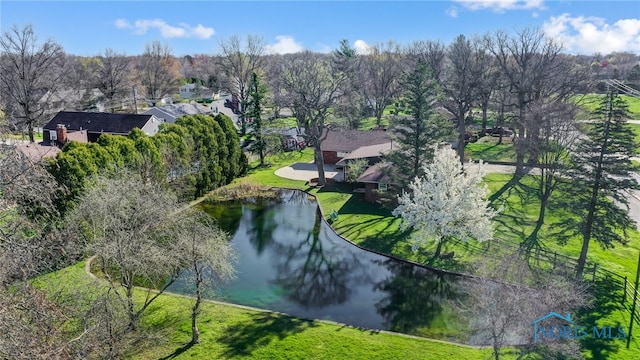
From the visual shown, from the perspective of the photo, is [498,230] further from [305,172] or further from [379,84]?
[379,84]

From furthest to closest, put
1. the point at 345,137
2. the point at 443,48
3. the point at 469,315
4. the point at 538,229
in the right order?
the point at 443,48
the point at 345,137
the point at 538,229
the point at 469,315

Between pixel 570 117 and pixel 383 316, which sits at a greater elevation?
pixel 570 117

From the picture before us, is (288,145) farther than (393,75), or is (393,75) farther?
(393,75)

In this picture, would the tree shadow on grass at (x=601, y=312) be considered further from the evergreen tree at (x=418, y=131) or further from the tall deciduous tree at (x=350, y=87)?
the tall deciduous tree at (x=350, y=87)

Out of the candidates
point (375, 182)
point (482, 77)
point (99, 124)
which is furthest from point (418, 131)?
point (99, 124)

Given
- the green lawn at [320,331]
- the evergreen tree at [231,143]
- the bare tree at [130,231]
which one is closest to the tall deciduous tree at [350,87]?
the evergreen tree at [231,143]

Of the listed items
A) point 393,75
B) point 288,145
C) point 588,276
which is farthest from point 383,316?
point 393,75

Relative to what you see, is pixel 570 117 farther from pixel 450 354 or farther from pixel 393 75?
pixel 393 75

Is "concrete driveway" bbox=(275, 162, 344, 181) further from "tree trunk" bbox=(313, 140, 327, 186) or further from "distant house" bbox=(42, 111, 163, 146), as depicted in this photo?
"distant house" bbox=(42, 111, 163, 146)
